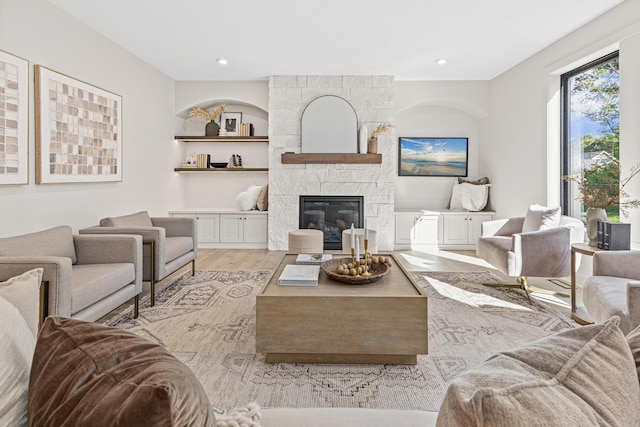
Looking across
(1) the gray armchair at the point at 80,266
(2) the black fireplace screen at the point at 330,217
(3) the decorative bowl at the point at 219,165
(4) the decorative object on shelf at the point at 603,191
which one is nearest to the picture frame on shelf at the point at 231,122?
(3) the decorative bowl at the point at 219,165

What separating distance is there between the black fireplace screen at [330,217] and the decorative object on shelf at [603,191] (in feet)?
9.42

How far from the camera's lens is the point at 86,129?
3.71 m

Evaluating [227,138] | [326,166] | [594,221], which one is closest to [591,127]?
[594,221]

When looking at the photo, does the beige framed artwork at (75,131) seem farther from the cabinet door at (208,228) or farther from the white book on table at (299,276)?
the white book on table at (299,276)

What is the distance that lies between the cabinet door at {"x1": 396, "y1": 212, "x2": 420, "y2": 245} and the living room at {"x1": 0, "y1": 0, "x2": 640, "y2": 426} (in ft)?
0.62

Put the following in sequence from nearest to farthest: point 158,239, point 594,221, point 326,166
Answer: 1. point 594,221
2. point 158,239
3. point 326,166

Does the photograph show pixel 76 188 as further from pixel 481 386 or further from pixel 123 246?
pixel 481 386

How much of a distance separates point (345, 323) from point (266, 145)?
4666 millimetres

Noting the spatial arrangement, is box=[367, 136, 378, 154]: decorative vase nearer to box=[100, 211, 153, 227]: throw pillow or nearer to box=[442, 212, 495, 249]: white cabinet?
box=[442, 212, 495, 249]: white cabinet

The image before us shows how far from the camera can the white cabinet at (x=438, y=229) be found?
5871 millimetres

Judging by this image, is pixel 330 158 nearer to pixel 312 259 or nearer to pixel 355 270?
pixel 312 259

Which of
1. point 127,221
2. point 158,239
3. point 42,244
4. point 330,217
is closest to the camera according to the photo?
point 42,244

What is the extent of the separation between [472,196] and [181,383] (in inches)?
236

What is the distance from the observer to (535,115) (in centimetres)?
471
